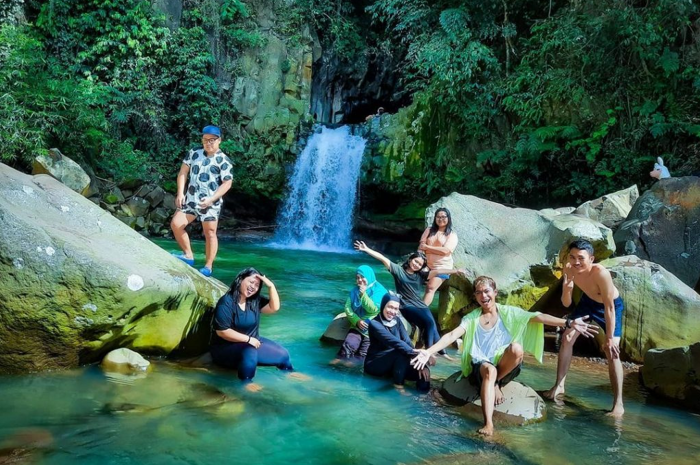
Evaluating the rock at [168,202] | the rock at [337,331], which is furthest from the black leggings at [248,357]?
the rock at [168,202]

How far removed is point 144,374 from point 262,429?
1.40 m

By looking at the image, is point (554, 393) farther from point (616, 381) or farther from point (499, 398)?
point (499, 398)

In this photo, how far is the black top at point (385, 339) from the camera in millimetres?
4870

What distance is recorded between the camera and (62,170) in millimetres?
13258

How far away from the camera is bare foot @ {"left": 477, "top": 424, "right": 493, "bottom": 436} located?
385cm

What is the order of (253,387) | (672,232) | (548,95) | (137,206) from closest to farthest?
1. (253,387)
2. (672,232)
3. (548,95)
4. (137,206)

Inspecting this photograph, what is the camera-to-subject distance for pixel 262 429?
3824mm

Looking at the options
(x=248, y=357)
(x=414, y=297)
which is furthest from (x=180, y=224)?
(x=414, y=297)

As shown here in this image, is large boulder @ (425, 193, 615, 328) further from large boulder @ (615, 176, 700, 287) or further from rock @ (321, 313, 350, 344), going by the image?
large boulder @ (615, 176, 700, 287)

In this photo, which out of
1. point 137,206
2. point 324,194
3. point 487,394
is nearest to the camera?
point 487,394

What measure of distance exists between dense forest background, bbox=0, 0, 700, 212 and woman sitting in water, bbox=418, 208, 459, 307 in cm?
786

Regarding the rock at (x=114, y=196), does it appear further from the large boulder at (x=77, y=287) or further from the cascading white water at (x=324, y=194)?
the large boulder at (x=77, y=287)

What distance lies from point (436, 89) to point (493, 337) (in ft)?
39.4

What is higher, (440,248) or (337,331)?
(440,248)
